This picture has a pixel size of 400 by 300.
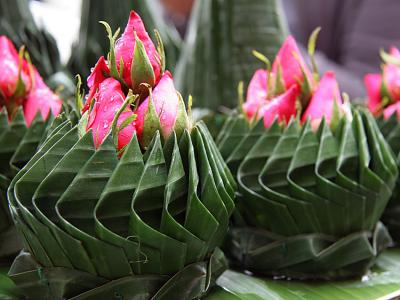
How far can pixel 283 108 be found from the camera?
644 millimetres

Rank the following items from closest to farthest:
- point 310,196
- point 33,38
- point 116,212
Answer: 1. point 116,212
2. point 310,196
3. point 33,38

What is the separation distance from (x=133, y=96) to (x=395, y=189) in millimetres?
432

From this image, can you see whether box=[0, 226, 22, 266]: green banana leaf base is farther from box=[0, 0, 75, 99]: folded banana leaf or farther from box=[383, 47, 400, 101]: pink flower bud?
box=[383, 47, 400, 101]: pink flower bud

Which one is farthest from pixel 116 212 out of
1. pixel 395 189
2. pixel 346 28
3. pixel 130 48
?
pixel 346 28

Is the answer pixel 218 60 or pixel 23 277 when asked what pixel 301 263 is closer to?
pixel 23 277

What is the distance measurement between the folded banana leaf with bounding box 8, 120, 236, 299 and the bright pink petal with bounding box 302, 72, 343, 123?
202 mm

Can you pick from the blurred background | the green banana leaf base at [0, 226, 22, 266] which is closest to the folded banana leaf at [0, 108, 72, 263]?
the green banana leaf base at [0, 226, 22, 266]

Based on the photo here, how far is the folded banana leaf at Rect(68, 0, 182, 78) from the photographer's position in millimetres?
942

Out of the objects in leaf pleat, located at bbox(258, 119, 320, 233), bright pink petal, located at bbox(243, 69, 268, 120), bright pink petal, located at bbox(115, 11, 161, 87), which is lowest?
leaf pleat, located at bbox(258, 119, 320, 233)

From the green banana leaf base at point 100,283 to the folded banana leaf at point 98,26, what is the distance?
0.50 metres

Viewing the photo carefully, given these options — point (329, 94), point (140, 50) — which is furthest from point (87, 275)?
point (329, 94)

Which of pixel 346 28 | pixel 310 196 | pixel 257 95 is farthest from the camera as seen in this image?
pixel 346 28

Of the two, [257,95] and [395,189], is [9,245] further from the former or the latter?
[395,189]

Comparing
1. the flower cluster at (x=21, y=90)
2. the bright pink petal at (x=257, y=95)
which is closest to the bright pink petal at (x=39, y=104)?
the flower cluster at (x=21, y=90)
